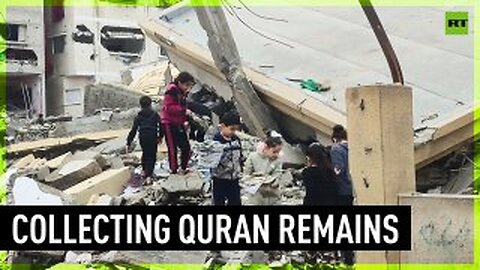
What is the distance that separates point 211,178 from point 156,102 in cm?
149

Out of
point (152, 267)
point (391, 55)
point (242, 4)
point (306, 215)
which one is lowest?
point (152, 267)

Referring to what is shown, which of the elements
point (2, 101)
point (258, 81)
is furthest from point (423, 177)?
point (2, 101)

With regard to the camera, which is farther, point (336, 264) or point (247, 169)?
point (247, 169)

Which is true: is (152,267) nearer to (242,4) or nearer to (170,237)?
(170,237)

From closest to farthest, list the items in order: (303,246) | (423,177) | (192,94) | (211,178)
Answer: (303,246)
(211,178)
(423,177)
(192,94)

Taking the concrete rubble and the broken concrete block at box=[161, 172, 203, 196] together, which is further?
the broken concrete block at box=[161, 172, 203, 196]

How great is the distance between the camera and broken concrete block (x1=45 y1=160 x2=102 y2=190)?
195 inches

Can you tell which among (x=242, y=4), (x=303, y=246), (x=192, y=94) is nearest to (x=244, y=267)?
(x=303, y=246)

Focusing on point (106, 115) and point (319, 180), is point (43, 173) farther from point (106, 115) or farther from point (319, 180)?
point (319, 180)

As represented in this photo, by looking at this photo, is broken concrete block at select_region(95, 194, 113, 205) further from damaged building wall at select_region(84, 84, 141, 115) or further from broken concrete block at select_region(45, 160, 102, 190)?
damaged building wall at select_region(84, 84, 141, 115)

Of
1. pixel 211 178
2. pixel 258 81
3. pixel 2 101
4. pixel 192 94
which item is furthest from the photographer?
pixel 2 101

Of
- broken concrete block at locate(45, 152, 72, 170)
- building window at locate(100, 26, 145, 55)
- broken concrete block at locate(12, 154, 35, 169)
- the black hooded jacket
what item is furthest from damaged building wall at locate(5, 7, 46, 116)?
the black hooded jacket

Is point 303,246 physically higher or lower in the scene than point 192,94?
lower

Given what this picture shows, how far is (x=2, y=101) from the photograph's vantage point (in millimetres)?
6039
